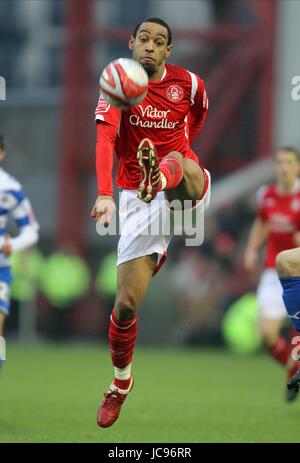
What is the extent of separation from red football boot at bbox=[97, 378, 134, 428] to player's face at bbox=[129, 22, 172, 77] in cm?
230

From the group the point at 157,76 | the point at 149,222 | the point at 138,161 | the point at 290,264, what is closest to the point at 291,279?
the point at 290,264

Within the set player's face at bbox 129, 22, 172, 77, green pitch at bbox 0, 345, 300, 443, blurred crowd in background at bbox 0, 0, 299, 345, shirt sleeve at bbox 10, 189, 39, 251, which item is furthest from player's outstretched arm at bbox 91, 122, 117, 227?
blurred crowd in background at bbox 0, 0, 299, 345

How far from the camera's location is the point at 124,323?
8609 mm

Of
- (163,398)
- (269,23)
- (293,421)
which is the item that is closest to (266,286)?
(163,398)

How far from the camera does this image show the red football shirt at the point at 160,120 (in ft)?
27.7

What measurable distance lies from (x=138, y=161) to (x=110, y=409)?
5.67ft

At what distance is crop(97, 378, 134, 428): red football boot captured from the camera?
8523 millimetres

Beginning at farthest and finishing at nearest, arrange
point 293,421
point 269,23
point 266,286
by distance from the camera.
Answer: point 269,23 → point 266,286 → point 293,421

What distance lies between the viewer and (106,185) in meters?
7.91

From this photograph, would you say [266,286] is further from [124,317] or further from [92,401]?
[124,317]

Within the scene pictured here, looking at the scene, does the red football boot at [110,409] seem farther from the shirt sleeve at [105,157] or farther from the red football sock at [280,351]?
the red football sock at [280,351]

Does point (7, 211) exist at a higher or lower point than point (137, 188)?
lower

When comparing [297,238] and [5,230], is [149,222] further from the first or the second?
[297,238]

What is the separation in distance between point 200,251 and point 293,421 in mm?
9711
